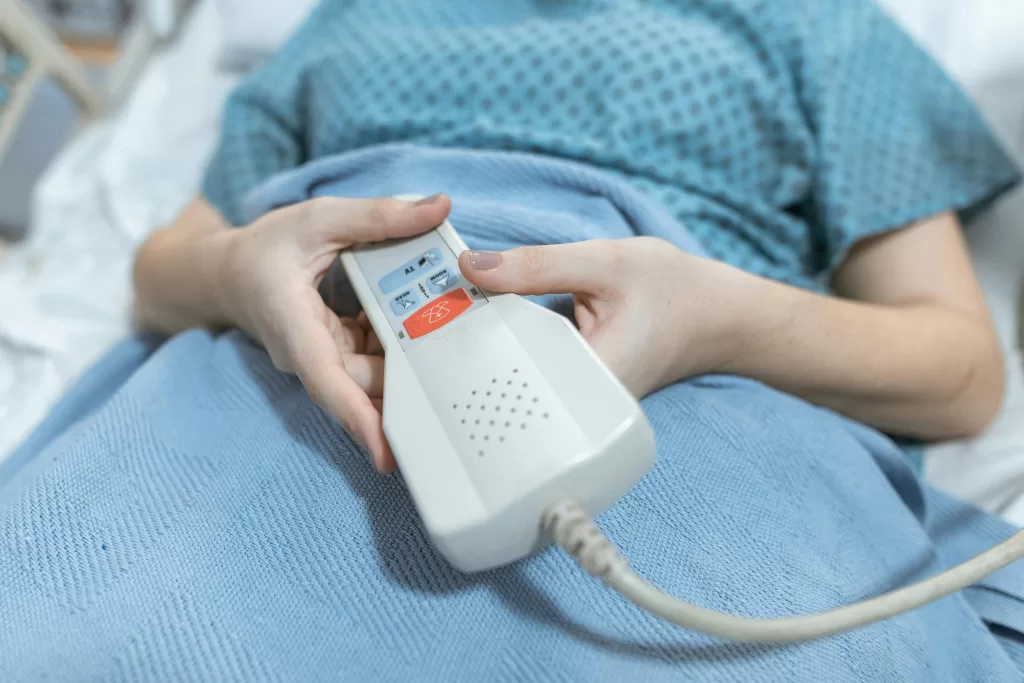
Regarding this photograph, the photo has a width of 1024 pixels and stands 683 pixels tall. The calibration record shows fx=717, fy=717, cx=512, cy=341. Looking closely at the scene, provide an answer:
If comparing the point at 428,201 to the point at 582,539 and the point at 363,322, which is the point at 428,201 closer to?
the point at 363,322

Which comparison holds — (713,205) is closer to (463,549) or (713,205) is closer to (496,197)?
(496,197)

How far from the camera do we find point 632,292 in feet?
1.37

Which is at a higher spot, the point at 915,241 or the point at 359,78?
the point at 359,78

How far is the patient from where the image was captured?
0.38m

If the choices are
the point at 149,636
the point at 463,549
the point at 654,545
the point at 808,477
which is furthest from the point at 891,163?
the point at 149,636

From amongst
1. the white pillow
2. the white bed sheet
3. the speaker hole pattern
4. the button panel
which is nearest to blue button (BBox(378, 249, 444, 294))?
the button panel

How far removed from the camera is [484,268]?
1.24 feet

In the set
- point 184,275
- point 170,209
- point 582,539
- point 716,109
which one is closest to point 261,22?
point 170,209

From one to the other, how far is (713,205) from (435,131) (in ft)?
0.81

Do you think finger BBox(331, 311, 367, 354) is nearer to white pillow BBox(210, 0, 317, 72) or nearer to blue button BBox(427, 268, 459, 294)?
blue button BBox(427, 268, 459, 294)

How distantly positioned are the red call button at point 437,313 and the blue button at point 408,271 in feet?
0.11

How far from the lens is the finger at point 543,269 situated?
378mm

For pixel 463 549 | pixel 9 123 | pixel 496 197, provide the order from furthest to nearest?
pixel 9 123, pixel 496 197, pixel 463 549

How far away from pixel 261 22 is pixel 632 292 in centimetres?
88
